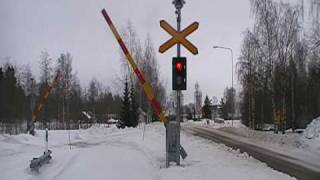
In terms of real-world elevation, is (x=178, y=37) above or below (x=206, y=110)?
above

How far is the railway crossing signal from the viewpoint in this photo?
14.2m

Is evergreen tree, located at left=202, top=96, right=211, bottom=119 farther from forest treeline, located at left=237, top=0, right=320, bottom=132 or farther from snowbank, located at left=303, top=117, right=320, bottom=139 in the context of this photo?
snowbank, located at left=303, top=117, right=320, bottom=139

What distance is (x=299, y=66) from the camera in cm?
5416

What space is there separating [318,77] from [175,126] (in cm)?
4366

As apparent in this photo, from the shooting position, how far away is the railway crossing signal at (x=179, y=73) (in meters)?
14.2

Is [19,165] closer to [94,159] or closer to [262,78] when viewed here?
[94,159]

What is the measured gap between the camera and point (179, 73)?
47.0 ft

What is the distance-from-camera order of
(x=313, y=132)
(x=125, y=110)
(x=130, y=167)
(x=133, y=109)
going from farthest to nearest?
(x=133, y=109), (x=125, y=110), (x=313, y=132), (x=130, y=167)

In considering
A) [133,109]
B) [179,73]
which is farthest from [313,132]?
[133,109]

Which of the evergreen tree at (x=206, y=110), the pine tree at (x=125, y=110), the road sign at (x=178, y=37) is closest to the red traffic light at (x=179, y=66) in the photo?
the road sign at (x=178, y=37)

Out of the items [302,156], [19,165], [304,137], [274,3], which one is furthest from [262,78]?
[19,165]

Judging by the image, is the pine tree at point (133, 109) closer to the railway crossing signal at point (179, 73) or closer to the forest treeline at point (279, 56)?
the forest treeline at point (279, 56)

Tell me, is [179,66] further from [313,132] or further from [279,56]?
[279,56]

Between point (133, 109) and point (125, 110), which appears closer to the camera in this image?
point (125, 110)
